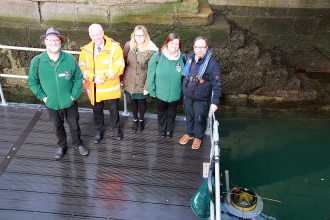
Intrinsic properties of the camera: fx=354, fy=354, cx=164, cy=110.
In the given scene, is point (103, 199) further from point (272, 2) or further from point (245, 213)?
point (272, 2)

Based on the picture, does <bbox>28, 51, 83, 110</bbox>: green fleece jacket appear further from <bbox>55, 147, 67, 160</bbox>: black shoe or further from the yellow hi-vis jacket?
<bbox>55, 147, 67, 160</bbox>: black shoe

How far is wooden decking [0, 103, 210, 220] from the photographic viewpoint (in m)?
3.75

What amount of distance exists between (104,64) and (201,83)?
1.15 metres

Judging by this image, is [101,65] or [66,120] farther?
[66,120]

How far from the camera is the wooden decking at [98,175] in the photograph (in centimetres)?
375

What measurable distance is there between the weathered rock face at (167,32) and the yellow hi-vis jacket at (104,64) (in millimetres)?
3125

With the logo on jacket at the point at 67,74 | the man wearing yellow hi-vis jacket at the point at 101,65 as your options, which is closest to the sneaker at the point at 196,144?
the man wearing yellow hi-vis jacket at the point at 101,65

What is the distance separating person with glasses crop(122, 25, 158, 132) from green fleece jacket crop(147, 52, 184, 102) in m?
0.11

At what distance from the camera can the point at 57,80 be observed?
3.82 m

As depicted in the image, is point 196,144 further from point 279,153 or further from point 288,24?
point 288,24

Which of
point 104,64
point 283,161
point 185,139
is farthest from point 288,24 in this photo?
point 104,64

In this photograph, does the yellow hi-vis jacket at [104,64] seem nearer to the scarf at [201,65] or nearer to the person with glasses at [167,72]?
the person with glasses at [167,72]

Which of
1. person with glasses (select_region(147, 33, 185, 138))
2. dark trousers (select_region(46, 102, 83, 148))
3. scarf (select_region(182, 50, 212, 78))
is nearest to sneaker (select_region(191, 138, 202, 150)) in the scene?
person with glasses (select_region(147, 33, 185, 138))

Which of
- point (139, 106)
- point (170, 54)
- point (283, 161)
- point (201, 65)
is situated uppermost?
point (170, 54)
